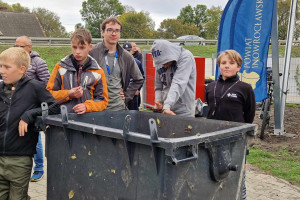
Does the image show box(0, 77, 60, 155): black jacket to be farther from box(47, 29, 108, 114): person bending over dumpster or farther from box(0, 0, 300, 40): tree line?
box(0, 0, 300, 40): tree line

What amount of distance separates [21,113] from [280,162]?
4284 mm

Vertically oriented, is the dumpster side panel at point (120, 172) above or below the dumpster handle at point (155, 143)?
below

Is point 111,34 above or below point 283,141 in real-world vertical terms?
above

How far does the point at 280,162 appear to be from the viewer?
6.13 metres

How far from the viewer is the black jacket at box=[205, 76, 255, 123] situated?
12.3 ft

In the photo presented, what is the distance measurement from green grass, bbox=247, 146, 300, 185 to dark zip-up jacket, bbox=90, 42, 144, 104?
245 cm

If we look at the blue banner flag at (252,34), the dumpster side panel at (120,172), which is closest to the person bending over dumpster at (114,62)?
the dumpster side panel at (120,172)

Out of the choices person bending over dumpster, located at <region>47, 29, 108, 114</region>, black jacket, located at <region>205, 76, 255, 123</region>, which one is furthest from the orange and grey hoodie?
black jacket, located at <region>205, 76, 255, 123</region>

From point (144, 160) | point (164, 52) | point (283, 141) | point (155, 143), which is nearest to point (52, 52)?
point (283, 141)

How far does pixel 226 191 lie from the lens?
2957 millimetres

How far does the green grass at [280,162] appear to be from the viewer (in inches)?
221

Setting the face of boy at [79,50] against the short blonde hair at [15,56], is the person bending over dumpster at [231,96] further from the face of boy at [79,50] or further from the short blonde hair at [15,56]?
the short blonde hair at [15,56]

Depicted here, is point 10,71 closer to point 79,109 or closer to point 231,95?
point 79,109

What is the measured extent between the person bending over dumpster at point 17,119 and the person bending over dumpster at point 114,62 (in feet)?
3.64
